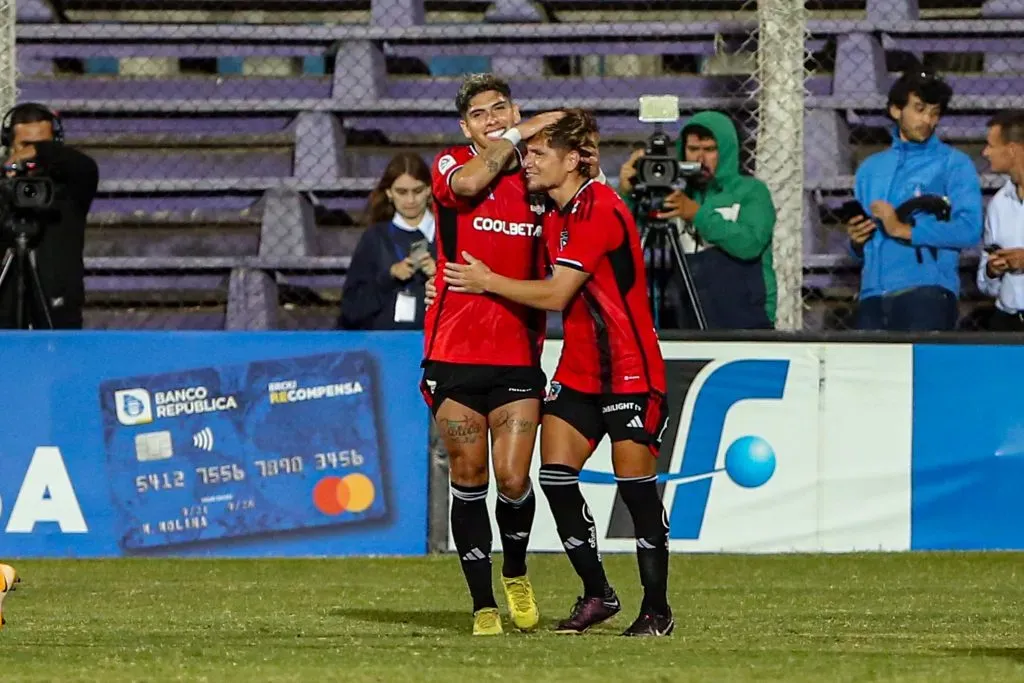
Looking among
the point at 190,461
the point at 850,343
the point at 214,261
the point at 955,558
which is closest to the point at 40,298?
the point at 190,461

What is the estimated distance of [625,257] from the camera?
7266mm

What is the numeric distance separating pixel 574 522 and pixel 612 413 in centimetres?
47

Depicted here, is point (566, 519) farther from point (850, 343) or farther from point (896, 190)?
point (896, 190)

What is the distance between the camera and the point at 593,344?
7.27 meters

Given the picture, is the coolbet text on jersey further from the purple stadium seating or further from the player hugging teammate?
the purple stadium seating

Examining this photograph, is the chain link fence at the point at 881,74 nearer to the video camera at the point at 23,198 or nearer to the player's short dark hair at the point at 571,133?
the video camera at the point at 23,198

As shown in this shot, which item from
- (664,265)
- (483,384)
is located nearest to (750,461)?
(664,265)

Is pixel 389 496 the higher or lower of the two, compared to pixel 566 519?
lower

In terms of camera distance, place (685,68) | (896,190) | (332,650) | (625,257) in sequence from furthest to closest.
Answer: (685,68) → (896,190) → (625,257) → (332,650)

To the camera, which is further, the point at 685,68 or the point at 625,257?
the point at 685,68

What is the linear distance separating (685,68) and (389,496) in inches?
207

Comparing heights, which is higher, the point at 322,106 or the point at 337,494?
the point at 322,106

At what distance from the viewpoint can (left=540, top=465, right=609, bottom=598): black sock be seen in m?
7.34

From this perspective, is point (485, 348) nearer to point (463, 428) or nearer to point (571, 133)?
point (463, 428)
